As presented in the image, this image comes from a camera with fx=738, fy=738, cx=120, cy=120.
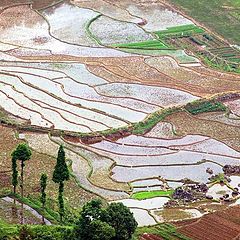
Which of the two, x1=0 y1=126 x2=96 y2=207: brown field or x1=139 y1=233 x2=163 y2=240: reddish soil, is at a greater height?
x1=139 y1=233 x2=163 y2=240: reddish soil

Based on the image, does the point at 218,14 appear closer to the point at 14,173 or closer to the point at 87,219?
the point at 14,173

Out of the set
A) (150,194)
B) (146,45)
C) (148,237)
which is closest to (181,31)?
(146,45)

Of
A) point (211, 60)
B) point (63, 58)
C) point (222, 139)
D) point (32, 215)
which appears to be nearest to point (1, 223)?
point (32, 215)

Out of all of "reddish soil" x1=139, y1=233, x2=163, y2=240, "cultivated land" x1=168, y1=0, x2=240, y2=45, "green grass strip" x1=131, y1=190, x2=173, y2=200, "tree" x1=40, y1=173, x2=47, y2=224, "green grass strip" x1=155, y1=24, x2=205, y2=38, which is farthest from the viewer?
"cultivated land" x1=168, y1=0, x2=240, y2=45

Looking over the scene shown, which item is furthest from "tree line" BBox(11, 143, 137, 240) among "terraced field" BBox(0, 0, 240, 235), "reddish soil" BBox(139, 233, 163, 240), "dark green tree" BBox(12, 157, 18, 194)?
"dark green tree" BBox(12, 157, 18, 194)

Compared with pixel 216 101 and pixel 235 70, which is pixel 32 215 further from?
pixel 235 70

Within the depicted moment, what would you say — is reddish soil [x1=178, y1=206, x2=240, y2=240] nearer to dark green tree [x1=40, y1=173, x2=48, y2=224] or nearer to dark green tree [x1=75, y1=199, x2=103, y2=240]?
dark green tree [x1=75, y1=199, x2=103, y2=240]

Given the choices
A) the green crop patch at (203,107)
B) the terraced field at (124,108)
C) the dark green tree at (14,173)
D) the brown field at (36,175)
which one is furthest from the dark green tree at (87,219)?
the green crop patch at (203,107)
